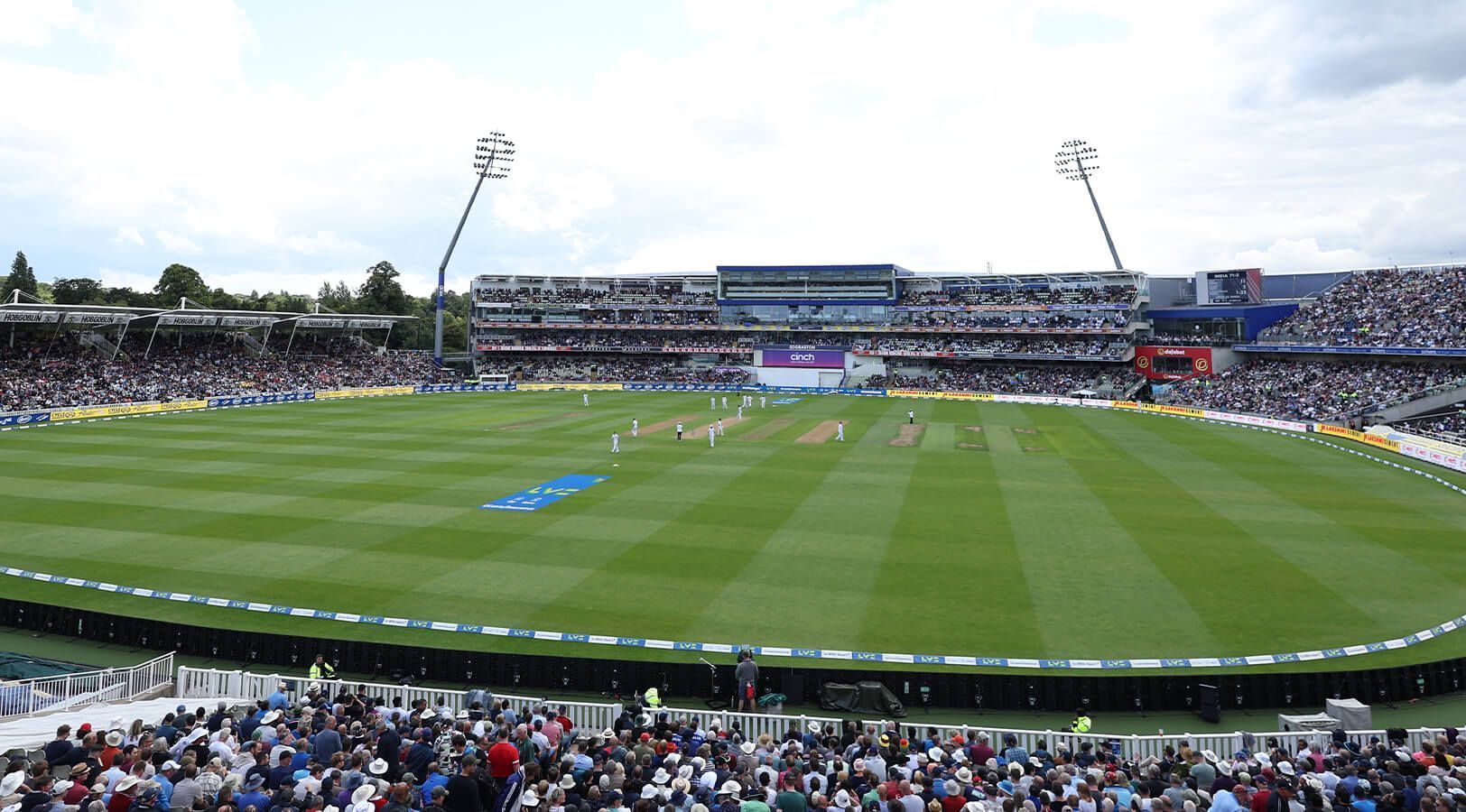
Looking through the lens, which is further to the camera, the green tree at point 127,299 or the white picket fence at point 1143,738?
the green tree at point 127,299

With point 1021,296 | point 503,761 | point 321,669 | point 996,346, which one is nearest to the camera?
point 503,761

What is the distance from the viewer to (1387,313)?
6150 cm

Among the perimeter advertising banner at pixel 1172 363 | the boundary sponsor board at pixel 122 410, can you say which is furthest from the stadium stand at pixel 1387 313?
the boundary sponsor board at pixel 122 410

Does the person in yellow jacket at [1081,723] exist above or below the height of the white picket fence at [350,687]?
below

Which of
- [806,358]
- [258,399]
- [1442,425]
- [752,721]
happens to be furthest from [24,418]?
[1442,425]

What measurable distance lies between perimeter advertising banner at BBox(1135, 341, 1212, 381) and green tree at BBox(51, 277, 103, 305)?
398 feet

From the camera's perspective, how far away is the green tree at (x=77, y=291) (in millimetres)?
101375

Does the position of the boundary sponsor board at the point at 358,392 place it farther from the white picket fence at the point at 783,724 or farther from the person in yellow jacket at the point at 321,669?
the white picket fence at the point at 783,724

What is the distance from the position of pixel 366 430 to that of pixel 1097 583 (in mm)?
40433

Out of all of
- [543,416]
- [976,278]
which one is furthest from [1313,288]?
[543,416]

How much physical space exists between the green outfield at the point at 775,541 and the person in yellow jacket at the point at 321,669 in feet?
5.54

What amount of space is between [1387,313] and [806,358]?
51.5 meters

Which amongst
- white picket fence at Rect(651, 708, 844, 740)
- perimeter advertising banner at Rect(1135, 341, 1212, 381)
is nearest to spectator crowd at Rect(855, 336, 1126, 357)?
perimeter advertising banner at Rect(1135, 341, 1212, 381)

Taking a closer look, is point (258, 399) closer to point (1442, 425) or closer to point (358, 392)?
point (358, 392)
